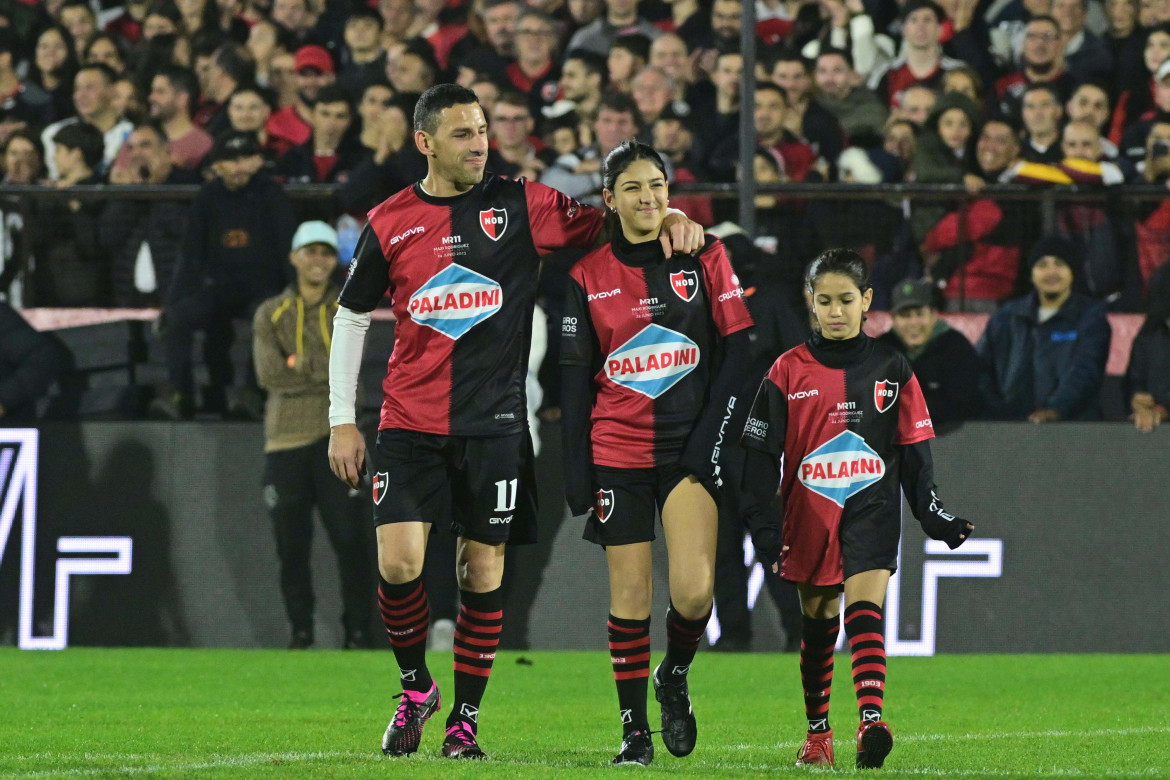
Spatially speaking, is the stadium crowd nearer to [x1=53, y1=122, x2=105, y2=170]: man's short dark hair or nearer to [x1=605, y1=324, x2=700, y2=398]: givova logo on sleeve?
[x1=53, y1=122, x2=105, y2=170]: man's short dark hair

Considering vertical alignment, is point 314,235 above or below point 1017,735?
above

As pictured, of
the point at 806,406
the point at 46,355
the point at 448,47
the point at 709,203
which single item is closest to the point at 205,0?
the point at 448,47

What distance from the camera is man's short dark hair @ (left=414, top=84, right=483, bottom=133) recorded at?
594cm

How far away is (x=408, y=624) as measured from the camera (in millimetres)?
5973

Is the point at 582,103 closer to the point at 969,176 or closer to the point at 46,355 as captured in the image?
the point at 969,176

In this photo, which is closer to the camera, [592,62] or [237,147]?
[237,147]

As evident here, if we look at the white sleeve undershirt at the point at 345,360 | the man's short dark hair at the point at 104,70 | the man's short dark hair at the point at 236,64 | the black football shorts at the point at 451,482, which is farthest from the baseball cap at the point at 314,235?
the black football shorts at the point at 451,482

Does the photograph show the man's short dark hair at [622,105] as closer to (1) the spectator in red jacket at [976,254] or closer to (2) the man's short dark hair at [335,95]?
(2) the man's short dark hair at [335,95]

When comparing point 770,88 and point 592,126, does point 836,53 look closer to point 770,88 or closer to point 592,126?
point 770,88

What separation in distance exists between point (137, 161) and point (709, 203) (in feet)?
14.3

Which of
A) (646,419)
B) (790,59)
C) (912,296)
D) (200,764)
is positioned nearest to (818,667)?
(646,419)

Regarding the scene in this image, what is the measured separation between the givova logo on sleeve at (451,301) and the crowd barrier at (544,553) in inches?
171

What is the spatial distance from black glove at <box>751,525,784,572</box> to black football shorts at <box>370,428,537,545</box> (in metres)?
0.83

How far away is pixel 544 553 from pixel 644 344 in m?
4.56
